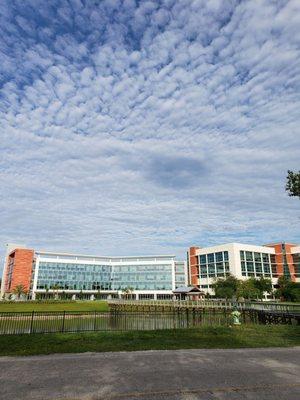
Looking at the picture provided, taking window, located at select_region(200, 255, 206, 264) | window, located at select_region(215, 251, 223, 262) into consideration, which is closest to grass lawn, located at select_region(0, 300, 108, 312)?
window, located at select_region(215, 251, 223, 262)

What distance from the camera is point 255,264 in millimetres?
Result: 115500

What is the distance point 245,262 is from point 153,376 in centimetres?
10891

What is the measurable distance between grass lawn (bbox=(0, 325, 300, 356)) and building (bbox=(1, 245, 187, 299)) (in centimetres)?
11820

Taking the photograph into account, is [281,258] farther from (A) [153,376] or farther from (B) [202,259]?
(A) [153,376]

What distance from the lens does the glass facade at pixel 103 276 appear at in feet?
437

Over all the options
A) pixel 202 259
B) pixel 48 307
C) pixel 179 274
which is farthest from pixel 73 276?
pixel 48 307

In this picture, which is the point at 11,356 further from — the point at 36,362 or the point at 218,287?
the point at 218,287

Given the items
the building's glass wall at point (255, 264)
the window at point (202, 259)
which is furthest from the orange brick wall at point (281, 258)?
the window at point (202, 259)

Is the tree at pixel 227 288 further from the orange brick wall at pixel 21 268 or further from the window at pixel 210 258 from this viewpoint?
the orange brick wall at pixel 21 268

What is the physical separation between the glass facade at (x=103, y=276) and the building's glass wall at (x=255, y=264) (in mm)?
35213

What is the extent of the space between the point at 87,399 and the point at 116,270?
5580 inches

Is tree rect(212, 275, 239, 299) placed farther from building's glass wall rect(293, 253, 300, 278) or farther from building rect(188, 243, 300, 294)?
building's glass wall rect(293, 253, 300, 278)

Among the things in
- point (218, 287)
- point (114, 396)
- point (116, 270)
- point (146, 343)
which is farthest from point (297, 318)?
point (116, 270)

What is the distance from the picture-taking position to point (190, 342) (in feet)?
51.8
